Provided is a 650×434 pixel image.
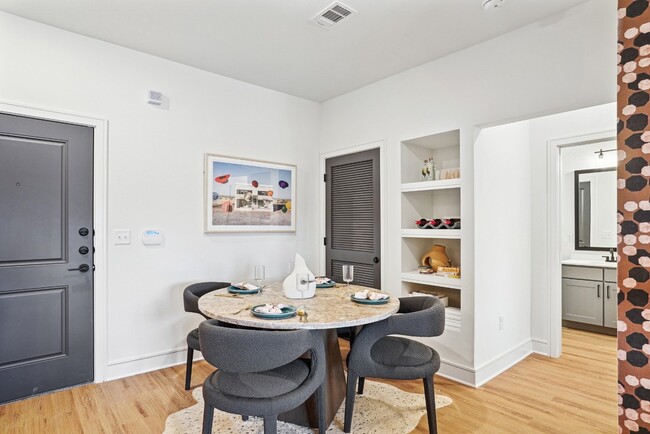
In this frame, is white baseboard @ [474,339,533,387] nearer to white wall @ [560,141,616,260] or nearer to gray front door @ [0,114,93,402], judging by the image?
white wall @ [560,141,616,260]

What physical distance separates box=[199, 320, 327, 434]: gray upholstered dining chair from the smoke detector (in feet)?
7.57

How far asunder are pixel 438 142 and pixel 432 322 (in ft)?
6.64

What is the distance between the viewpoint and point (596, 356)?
3600mm

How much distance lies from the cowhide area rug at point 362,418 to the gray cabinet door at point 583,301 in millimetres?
2700

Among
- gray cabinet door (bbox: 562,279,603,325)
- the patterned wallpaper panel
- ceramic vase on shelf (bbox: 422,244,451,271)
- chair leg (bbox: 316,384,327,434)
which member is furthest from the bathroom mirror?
chair leg (bbox: 316,384,327,434)

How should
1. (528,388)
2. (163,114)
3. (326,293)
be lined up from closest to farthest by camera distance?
(326,293)
(528,388)
(163,114)

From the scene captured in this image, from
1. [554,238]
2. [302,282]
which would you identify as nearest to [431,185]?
[554,238]

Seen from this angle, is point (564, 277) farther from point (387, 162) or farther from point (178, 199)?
point (178, 199)

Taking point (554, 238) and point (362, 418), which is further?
point (554, 238)

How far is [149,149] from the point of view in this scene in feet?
10.7

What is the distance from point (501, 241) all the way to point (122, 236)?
3252 millimetres

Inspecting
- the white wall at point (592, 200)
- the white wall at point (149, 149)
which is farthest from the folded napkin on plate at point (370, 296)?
Result: the white wall at point (592, 200)

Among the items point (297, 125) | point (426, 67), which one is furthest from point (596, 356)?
point (297, 125)

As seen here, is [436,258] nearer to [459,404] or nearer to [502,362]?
[502,362]
